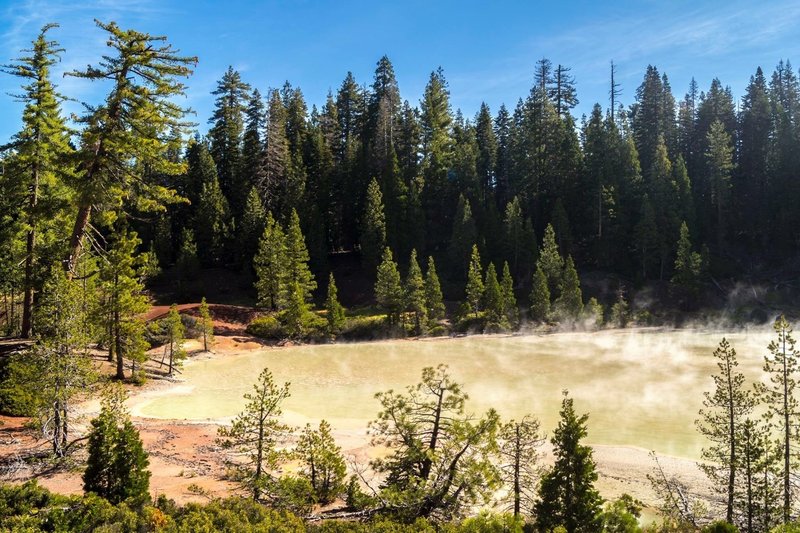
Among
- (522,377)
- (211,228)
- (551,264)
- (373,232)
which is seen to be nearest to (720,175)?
(551,264)

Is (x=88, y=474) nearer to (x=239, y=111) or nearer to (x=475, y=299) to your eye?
(x=475, y=299)

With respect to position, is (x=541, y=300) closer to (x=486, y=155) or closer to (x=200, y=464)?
(x=486, y=155)

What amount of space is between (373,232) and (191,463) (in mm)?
49545

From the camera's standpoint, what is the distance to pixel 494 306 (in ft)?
175

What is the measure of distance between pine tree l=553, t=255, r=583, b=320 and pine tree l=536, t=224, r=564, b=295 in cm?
339

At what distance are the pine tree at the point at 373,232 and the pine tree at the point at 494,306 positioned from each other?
59.2ft

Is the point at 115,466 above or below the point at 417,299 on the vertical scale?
below

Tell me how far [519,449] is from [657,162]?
64324 millimetres

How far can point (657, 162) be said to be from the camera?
68438 mm

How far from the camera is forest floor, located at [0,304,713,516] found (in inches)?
648

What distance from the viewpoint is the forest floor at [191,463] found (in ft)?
54.0

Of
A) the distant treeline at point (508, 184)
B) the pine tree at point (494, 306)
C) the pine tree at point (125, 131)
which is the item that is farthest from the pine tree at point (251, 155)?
the pine tree at point (125, 131)

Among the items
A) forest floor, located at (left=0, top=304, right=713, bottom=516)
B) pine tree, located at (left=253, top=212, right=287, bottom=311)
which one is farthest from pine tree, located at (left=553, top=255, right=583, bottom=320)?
forest floor, located at (left=0, top=304, right=713, bottom=516)

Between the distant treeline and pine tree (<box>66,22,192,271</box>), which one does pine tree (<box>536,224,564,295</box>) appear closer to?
the distant treeline
